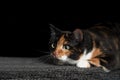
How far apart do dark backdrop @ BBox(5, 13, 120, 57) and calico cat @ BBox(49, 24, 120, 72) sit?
0.39m

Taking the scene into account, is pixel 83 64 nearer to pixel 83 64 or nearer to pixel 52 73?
pixel 83 64

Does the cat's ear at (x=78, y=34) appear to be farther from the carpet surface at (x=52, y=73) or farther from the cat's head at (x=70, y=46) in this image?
the carpet surface at (x=52, y=73)

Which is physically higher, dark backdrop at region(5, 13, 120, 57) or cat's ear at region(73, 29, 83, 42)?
dark backdrop at region(5, 13, 120, 57)

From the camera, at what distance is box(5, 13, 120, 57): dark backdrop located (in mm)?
1959

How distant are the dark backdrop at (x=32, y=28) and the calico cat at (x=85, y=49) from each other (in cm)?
39

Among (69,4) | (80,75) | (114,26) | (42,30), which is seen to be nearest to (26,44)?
(42,30)

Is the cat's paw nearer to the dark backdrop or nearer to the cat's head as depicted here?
the cat's head

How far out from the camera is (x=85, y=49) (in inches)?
60.4

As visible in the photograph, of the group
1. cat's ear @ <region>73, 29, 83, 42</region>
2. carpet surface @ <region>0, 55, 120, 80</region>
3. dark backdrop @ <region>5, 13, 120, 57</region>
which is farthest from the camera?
dark backdrop @ <region>5, 13, 120, 57</region>

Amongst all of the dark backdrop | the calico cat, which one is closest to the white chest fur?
the calico cat

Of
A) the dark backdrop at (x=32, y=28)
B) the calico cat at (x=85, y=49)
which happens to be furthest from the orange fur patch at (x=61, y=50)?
the dark backdrop at (x=32, y=28)

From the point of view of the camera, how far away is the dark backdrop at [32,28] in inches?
77.1

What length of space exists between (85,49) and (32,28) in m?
0.54

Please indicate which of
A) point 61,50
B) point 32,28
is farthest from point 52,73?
point 32,28
